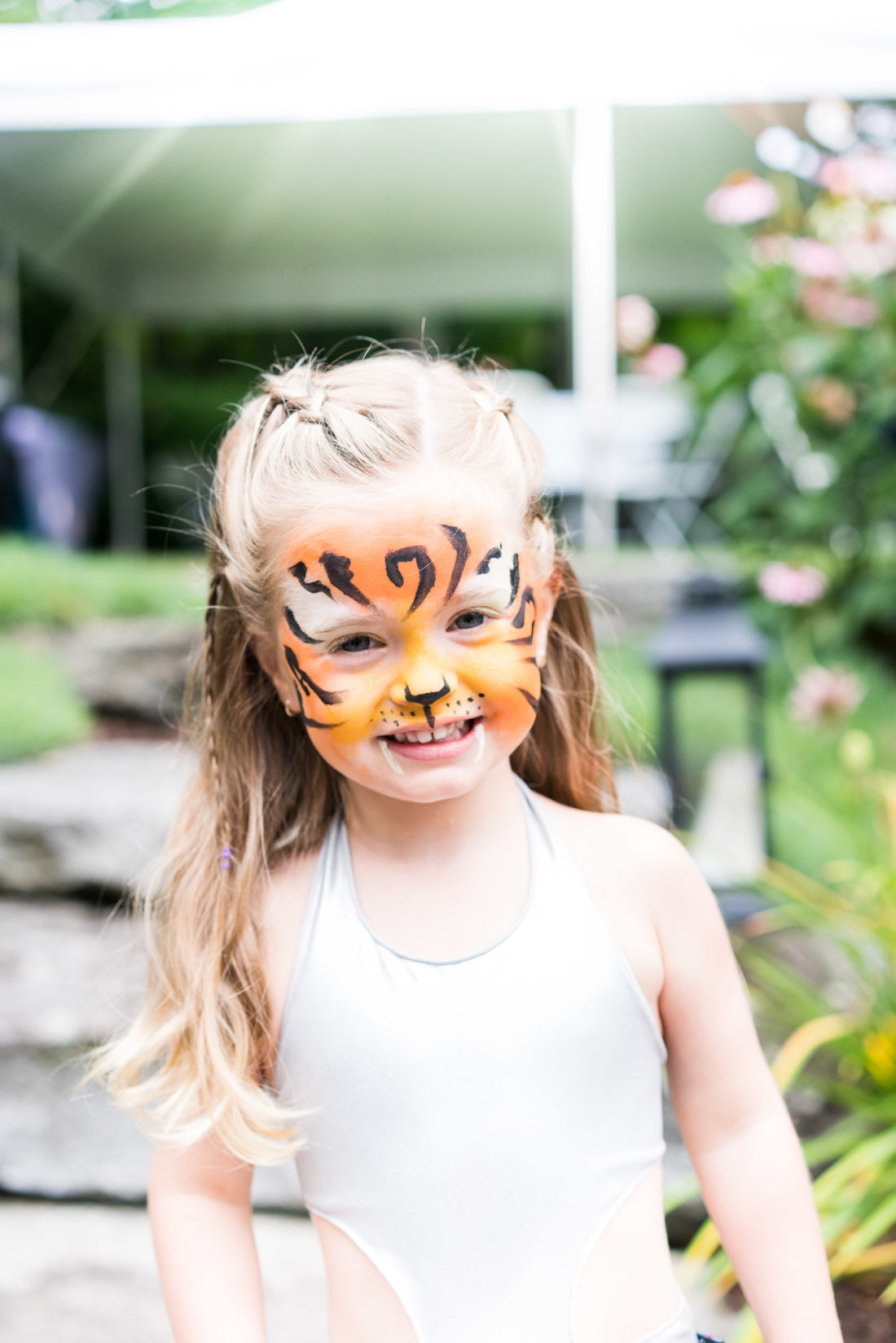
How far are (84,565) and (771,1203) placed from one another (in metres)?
4.07

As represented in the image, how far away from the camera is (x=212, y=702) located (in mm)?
1332

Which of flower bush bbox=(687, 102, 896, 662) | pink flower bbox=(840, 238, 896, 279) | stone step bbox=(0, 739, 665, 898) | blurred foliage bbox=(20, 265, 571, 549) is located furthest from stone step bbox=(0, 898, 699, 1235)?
blurred foliage bbox=(20, 265, 571, 549)

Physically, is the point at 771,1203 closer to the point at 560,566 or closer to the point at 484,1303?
the point at 484,1303

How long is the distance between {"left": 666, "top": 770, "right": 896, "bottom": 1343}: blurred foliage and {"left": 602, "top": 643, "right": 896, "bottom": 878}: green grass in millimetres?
216

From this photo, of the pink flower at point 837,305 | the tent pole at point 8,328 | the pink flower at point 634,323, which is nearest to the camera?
the pink flower at point 837,305

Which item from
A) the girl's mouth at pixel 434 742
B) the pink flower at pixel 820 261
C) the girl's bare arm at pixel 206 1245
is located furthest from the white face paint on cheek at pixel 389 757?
the pink flower at pixel 820 261

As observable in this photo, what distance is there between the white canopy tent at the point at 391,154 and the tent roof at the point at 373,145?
0.03 ft

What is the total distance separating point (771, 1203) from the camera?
3.88 ft

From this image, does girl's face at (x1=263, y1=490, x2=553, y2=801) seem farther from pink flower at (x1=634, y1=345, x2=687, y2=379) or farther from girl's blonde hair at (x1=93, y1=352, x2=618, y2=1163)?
pink flower at (x1=634, y1=345, x2=687, y2=379)

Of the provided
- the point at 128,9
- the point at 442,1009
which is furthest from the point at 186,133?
the point at 442,1009

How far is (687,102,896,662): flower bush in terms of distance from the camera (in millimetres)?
3738

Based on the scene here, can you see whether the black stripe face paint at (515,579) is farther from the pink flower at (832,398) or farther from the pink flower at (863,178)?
the pink flower at (832,398)

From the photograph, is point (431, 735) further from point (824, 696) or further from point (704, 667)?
point (824, 696)

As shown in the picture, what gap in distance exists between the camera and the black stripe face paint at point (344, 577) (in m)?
1.06
